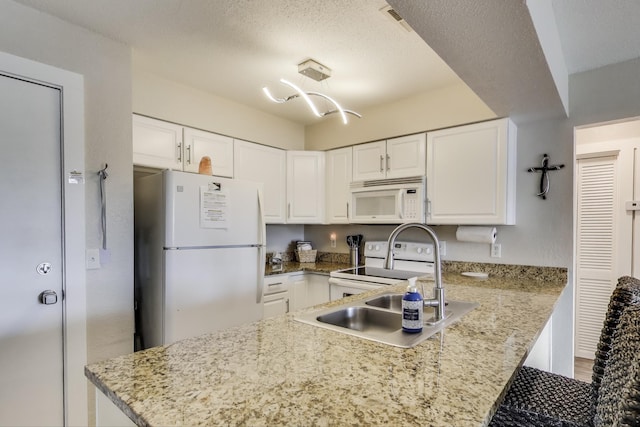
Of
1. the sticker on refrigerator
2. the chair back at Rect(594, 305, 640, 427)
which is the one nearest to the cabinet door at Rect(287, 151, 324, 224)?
the sticker on refrigerator

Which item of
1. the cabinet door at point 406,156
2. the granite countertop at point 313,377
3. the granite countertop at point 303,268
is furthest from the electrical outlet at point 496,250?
the granite countertop at point 313,377

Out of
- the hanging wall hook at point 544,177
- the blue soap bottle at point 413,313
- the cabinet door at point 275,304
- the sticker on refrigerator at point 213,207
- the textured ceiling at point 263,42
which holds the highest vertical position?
the textured ceiling at point 263,42

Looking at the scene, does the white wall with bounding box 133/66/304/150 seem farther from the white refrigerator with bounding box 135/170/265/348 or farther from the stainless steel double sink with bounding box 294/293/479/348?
the stainless steel double sink with bounding box 294/293/479/348

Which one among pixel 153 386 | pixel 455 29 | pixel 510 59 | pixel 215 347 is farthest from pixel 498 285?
pixel 153 386

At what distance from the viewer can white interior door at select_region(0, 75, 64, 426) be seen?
1.67 m

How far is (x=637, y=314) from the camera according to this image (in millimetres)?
806

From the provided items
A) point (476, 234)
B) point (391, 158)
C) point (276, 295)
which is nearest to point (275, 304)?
point (276, 295)

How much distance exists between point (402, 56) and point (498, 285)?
1661 mm

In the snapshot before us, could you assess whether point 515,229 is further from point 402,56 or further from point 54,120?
point 54,120

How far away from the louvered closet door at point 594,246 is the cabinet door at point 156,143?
363cm

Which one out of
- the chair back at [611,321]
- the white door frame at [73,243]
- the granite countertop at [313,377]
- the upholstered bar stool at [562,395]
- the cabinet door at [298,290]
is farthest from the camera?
the cabinet door at [298,290]

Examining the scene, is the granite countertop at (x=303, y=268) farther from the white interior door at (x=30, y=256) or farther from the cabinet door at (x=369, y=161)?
the white interior door at (x=30, y=256)

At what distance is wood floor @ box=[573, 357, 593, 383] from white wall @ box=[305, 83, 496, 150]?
2268 millimetres

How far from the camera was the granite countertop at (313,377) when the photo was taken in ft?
2.18
